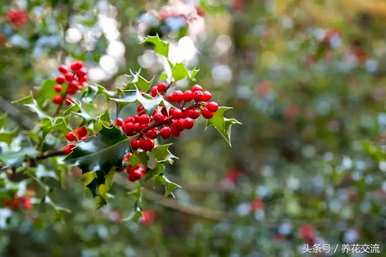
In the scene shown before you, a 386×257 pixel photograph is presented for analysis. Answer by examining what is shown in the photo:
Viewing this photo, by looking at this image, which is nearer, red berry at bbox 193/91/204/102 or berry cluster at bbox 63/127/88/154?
red berry at bbox 193/91/204/102

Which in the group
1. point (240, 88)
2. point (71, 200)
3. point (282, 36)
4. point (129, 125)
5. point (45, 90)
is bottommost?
point (71, 200)

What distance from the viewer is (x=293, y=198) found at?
3773mm

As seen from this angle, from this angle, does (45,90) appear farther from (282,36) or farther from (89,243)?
(282,36)

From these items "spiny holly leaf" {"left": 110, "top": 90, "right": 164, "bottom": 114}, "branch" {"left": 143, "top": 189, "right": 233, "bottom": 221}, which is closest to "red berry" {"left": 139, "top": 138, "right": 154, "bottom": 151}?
"spiny holly leaf" {"left": 110, "top": 90, "right": 164, "bottom": 114}

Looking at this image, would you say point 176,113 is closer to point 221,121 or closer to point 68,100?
point 221,121

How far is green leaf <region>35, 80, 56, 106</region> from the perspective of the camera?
2.02m

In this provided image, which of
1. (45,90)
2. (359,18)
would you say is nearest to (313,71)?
(359,18)

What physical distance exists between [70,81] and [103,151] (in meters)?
0.61

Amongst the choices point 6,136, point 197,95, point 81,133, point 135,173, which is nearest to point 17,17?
point 6,136

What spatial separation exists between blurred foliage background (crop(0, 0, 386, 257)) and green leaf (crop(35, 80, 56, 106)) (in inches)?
11.6

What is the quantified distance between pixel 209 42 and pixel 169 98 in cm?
517

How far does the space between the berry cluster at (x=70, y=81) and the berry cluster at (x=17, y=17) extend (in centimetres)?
114

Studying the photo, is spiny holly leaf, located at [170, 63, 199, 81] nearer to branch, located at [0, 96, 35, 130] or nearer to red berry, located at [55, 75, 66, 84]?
red berry, located at [55, 75, 66, 84]

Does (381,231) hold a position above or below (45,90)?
below
